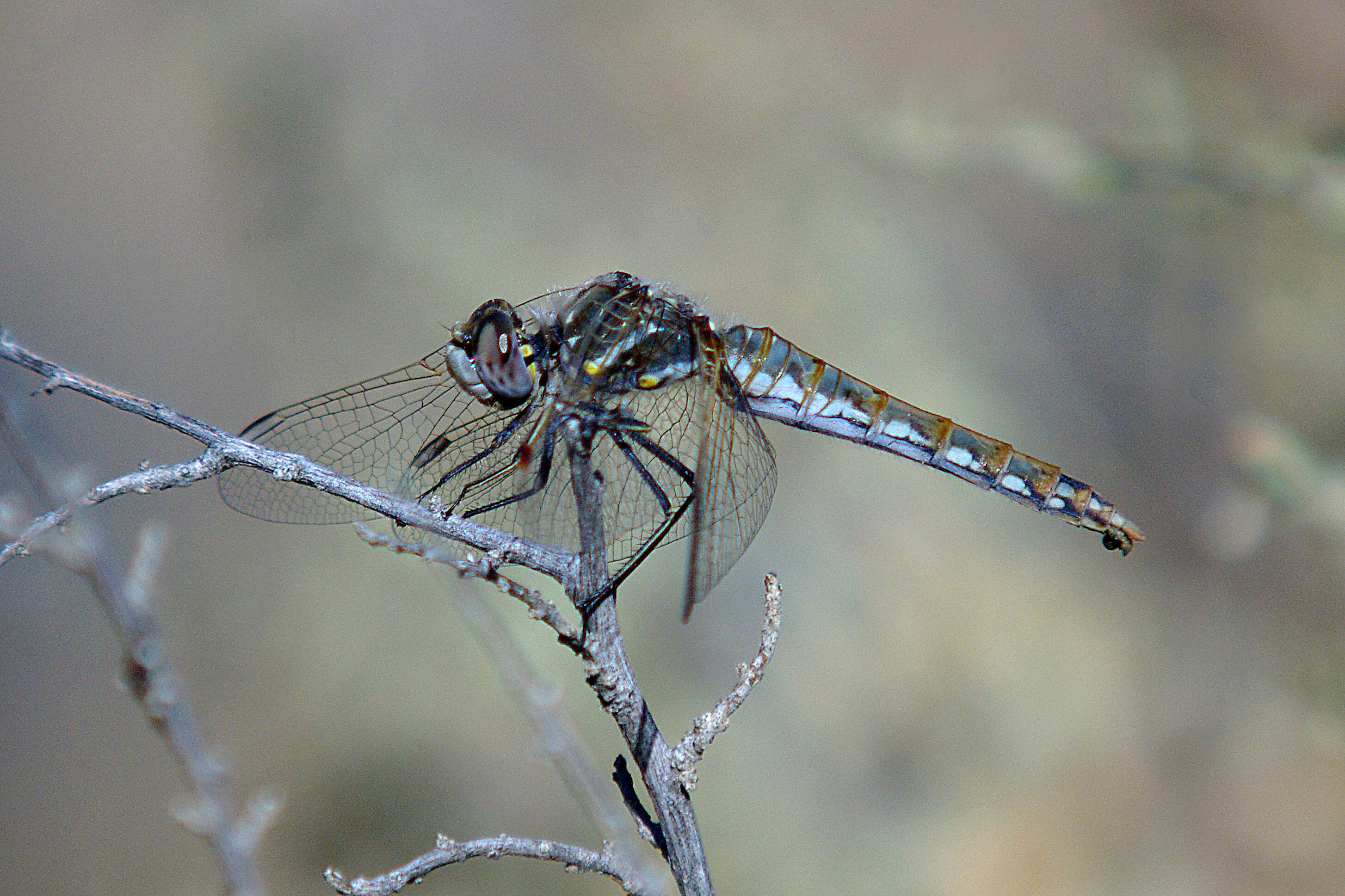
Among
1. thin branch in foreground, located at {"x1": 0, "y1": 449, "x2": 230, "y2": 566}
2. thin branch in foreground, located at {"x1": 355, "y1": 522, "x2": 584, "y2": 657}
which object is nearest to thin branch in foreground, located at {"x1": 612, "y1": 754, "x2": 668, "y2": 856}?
thin branch in foreground, located at {"x1": 355, "y1": 522, "x2": 584, "y2": 657}

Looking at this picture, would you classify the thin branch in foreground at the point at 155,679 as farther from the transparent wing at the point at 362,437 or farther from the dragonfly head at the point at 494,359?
the dragonfly head at the point at 494,359

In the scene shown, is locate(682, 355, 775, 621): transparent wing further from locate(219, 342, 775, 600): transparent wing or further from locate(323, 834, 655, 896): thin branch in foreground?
locate(323, 834, 655, 896): thin branch in foreground

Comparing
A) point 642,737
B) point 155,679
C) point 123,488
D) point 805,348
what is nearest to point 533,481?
point 642,737

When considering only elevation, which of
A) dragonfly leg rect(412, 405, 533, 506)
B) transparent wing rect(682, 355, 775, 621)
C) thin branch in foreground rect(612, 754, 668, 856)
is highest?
dragonfly leg rect(412, 405, 533, 506)

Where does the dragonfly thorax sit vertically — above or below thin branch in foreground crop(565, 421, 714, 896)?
above

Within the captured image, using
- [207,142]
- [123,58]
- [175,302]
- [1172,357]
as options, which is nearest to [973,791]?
[1172,357]

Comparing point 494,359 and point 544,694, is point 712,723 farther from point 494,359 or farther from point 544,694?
point 494,359
